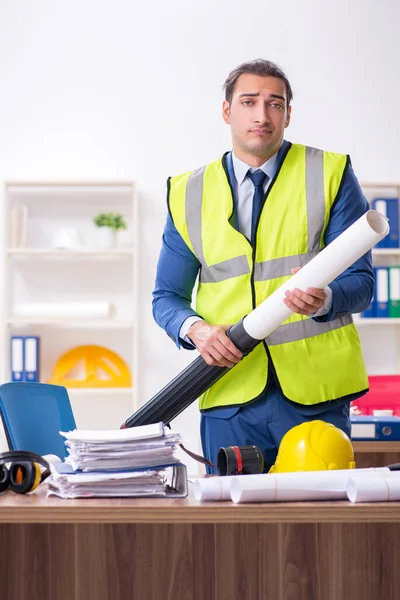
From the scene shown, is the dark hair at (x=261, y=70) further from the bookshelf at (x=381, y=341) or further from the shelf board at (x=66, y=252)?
the bookshelf at (x=381, y=341)

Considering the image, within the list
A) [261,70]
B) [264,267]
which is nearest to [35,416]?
[264,267]

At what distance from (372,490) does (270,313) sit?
545 millimetres

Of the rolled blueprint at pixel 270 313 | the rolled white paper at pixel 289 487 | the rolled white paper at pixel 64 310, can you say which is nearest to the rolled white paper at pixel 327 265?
the rolled blueprint at pixel 270 313

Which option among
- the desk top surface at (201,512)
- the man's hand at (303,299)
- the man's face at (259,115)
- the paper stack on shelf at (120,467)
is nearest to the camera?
the desk top surface at (201,512)

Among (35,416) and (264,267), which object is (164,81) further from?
(35,416)

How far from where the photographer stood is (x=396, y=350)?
15.8 ft

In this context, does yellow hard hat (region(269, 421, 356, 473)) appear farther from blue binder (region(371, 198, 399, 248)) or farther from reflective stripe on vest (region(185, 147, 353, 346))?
blue binder (region(371, 198, 399, 248))

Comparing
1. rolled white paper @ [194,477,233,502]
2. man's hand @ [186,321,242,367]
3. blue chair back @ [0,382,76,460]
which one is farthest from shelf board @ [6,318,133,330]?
rolled white paper @ [194,477,233,502]

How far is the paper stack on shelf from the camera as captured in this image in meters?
1.30

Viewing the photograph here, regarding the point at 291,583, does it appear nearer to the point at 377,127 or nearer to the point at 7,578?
the point at 7,578

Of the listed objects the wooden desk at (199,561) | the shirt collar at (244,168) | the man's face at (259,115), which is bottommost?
the wooden desk at (199,561)

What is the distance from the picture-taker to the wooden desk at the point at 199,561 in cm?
133

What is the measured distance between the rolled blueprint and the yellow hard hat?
300mm

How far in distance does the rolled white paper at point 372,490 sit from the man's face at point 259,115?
42.0 inches
